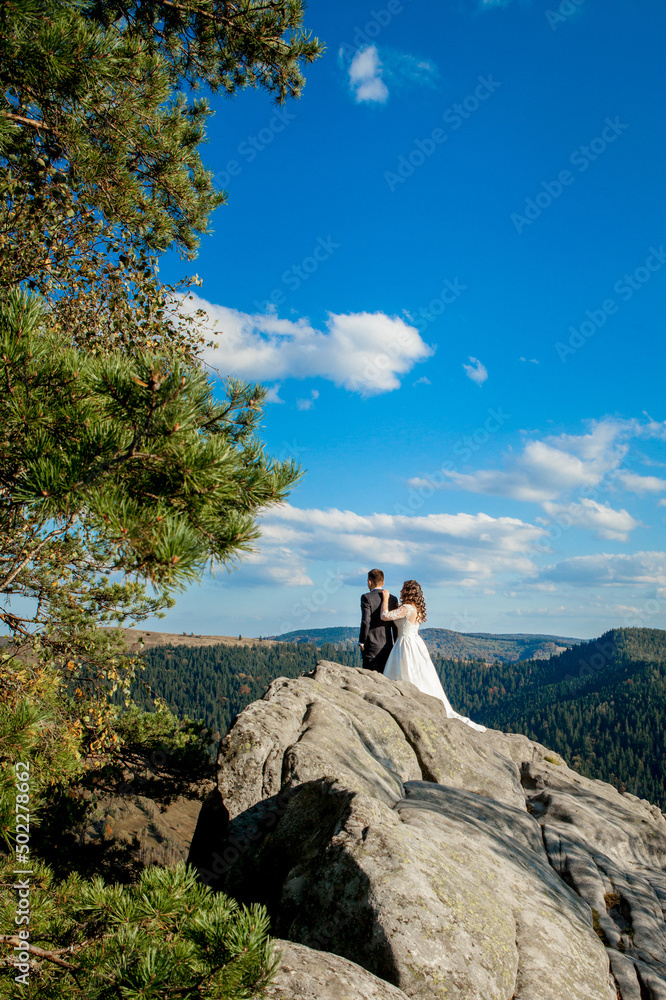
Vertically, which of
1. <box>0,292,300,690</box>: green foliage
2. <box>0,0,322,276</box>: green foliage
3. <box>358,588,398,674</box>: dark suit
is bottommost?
<box>358,588,398,674</box>: dark suit

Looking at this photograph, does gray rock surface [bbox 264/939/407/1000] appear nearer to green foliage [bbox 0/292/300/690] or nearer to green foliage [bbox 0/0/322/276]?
green foliage [bbox 0/292/300/690]

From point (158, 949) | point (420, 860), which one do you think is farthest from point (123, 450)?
point (420, 860)

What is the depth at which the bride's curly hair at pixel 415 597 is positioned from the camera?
14750 mm

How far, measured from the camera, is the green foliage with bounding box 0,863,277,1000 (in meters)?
2.58

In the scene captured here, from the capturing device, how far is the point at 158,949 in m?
2.70

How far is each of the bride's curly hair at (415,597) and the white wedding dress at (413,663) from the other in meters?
0.22

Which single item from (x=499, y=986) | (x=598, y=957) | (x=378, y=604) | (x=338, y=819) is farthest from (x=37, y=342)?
(x=378, y=604)

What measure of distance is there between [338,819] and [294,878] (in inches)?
27.4

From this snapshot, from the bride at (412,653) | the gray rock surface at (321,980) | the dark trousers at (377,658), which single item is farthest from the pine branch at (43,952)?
the dark trousers at (377,658)

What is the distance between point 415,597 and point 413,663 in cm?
205

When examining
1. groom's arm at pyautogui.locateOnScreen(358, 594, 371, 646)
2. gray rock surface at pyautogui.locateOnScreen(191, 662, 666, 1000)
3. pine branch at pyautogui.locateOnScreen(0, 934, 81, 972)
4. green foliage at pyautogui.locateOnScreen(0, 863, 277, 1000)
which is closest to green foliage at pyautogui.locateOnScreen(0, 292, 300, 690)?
green foliage at pyautogui.locateOnScreen(0, 863, 277, 1000)

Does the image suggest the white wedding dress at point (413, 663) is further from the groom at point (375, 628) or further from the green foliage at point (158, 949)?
the green foliage at point (158, 949)

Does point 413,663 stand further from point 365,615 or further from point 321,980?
point 321,980

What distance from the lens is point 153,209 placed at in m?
8.30
